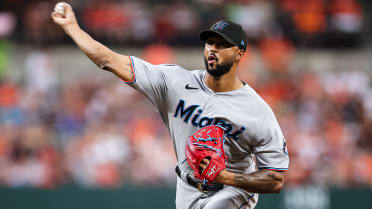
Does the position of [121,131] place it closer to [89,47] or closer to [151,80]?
[151,80]

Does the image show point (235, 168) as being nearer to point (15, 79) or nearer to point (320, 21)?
point (15, 79)

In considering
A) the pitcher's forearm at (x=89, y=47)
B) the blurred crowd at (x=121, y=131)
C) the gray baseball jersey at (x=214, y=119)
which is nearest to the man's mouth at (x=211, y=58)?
the gray baseball jersey at (x=214, y=119)

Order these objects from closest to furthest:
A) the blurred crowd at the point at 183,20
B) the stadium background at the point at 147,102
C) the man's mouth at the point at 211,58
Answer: the man's mouth at the point at 211,58 < the stadium background at the point at 147,102 < the blurred crowd at the point at 183,20

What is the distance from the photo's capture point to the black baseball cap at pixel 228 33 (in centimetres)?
421

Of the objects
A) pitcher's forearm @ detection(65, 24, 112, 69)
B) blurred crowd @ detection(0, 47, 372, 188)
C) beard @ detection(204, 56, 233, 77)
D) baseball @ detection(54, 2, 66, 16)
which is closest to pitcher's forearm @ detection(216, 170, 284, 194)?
beard @ detection(204, 56, 233, 77)

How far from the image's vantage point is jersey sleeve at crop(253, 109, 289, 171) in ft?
14.0

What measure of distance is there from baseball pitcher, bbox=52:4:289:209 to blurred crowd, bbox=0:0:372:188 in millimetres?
4282

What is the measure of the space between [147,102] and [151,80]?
6.55 m

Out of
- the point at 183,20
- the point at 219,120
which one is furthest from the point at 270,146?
the point at 183,20

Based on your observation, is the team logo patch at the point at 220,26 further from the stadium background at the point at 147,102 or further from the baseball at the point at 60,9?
the stadium background at the point at 147,102

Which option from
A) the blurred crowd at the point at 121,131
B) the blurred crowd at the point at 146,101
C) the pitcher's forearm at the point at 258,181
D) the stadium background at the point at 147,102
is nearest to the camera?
the pitcher's forearm at the point at 258,181

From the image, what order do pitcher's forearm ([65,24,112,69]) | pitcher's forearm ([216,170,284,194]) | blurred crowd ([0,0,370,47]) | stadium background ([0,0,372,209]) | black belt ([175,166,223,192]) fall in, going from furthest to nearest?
blurred crowd ([0,0,370,47]) < stadium background ([0,0,372,209]) < black belt ([175,166,223,192]) < pitcher's forearm ([216,170,284,194]) < pitcher's forearm ([65,24,112,69])

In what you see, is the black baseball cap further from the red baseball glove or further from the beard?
the red baseball glove

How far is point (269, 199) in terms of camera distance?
27.9 ft
